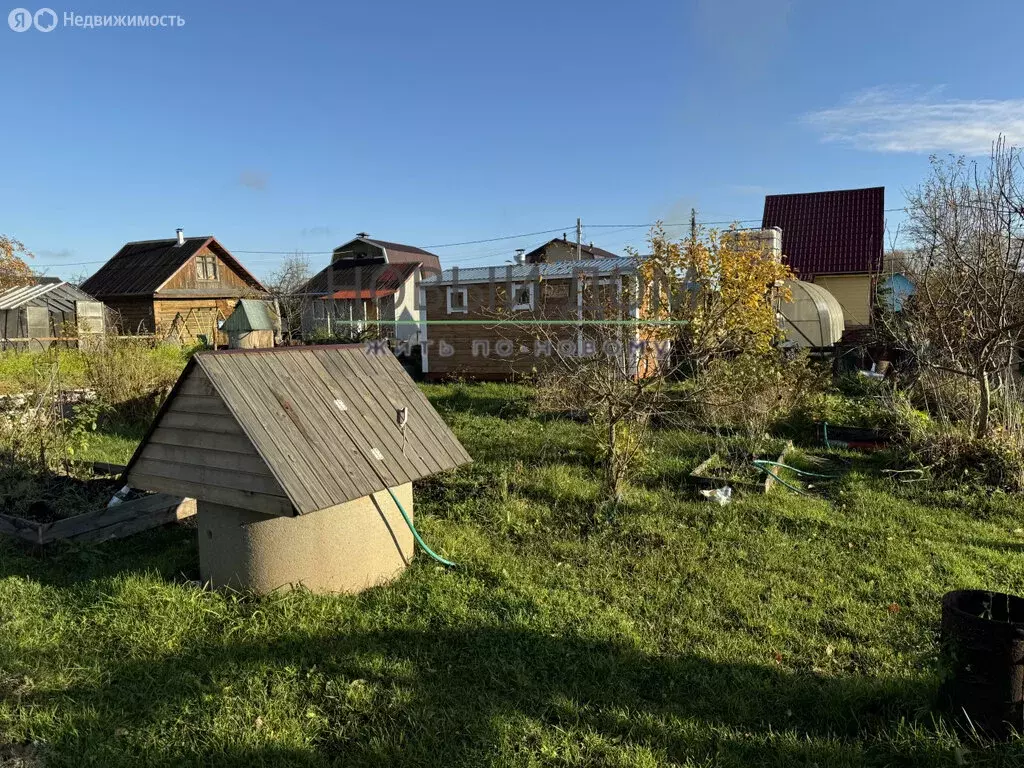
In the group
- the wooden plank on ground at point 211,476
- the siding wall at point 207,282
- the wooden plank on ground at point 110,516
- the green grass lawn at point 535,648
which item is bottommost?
the green grass lawn at point 535,648

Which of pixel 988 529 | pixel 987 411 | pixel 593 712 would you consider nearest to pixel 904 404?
pixel 987 411

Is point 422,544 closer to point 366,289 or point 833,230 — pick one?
point 833,230

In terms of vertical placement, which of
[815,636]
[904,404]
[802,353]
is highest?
[802,353]

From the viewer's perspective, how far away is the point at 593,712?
3686 mm

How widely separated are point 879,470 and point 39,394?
10.5 meters

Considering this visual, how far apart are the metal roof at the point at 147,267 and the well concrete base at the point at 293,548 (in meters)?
31.1

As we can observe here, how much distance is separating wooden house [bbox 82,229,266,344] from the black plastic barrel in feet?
104

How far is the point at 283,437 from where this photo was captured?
4.71 m

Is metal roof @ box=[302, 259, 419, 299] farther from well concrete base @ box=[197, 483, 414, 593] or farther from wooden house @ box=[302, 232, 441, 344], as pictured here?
well concrete base @ box=[197, 483, 414, 593]

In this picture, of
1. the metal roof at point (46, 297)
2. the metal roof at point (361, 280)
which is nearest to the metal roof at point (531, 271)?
the metal roof at point (361, 280)

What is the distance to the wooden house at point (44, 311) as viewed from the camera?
26.9 m

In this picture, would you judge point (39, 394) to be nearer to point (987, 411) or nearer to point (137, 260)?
point (987, 411)

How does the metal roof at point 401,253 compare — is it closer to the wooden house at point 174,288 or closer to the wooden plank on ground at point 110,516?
the wooden house at point 174,288

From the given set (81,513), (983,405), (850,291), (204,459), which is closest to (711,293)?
(983,405)
